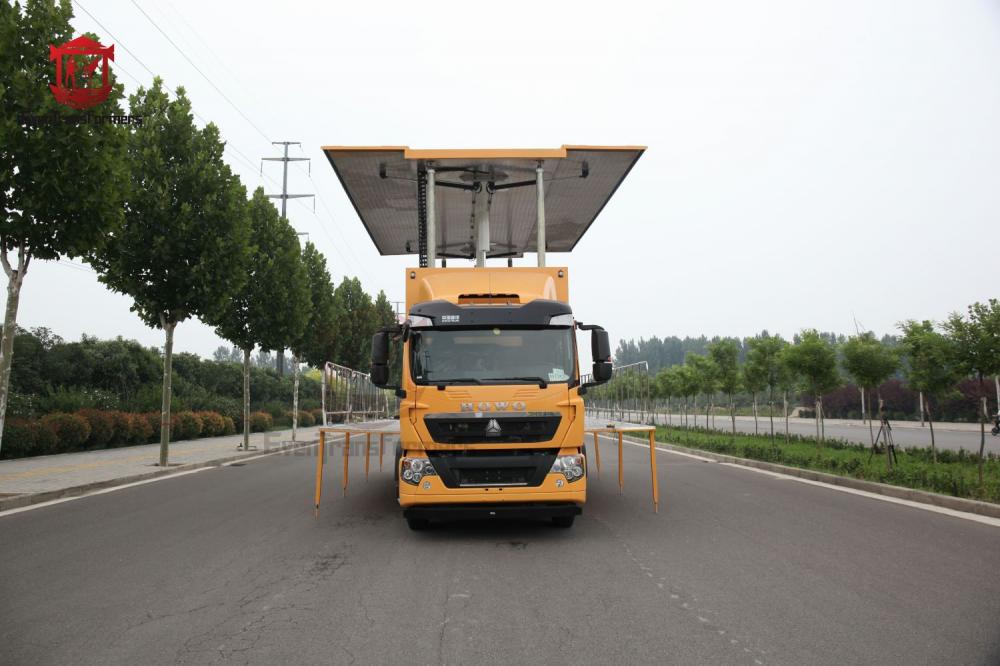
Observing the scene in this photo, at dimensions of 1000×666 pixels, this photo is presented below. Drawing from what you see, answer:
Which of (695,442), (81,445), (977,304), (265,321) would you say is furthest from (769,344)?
(81,445)

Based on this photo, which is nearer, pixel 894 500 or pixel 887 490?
pixel 894 500

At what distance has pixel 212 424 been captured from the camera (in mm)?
29125

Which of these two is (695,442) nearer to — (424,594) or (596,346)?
(596,346)

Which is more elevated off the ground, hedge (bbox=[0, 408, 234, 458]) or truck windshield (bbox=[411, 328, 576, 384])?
truck windshield (bbox=[411, 328, 576, 384])

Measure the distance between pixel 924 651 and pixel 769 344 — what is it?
20.7m

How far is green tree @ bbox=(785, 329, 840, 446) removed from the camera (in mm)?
18891

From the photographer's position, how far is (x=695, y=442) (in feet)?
74.8

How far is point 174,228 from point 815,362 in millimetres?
16601

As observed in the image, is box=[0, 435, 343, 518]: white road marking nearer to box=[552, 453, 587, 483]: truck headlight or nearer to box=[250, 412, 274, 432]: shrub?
box=[552, 453, 587, 483]: truck headlight

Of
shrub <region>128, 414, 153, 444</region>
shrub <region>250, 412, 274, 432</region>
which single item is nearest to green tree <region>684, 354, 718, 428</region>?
shrub <region>250, 412, 274, 432</region>

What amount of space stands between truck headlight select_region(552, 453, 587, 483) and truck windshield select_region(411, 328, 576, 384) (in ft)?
2.83

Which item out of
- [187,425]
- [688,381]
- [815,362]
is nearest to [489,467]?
[815,362]

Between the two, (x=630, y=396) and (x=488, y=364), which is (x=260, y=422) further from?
(x=488, y=364)

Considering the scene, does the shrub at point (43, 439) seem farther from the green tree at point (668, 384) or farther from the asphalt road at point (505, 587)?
the green tree at point (668, 384)
